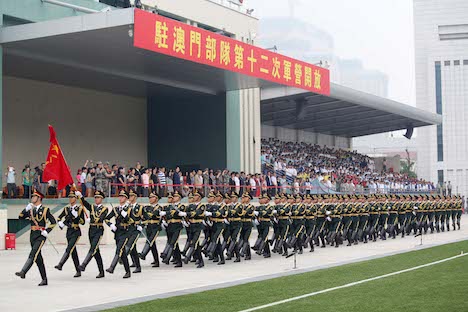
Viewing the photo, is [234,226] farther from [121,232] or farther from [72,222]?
[72,222]

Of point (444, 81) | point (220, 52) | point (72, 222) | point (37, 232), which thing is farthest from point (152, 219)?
point (444, 81)

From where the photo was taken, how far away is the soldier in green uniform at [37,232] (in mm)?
13805

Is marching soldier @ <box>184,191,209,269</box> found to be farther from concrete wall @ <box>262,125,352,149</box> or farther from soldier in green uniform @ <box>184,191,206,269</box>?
concrete wall @ <box>262,125,352,149</box>

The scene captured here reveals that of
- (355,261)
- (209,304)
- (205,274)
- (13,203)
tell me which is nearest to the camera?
(209,304)

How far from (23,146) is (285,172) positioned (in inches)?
505

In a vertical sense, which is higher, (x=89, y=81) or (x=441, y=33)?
(x=441, y=33)

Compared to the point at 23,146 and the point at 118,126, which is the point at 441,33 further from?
the point at 23,146

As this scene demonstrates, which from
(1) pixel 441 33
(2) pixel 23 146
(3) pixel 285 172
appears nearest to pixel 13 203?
(2) pixel 23 146

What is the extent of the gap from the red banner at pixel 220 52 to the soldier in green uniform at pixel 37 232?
10796 mm

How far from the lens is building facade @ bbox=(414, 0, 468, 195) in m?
95.8

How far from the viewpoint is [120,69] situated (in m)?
31.6

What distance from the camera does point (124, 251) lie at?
1520 centimetres

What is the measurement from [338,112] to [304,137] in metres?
7.03

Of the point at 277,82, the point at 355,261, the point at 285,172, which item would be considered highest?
the point at 277,82
